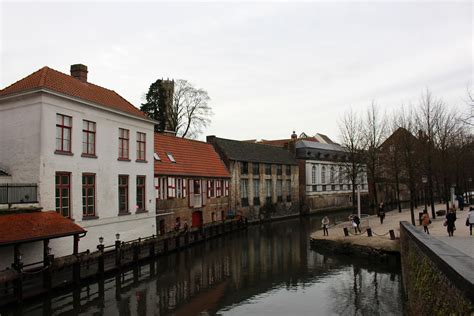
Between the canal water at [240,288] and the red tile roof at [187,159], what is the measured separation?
774cm

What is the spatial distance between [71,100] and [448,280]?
17491 millimetres

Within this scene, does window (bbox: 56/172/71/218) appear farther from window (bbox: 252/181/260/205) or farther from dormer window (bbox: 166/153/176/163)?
window (bbox: 252/181/260/205)

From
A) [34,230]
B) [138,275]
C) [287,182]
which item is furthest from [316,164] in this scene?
[34,230]

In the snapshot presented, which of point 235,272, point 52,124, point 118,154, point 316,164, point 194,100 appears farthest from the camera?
point 316,164

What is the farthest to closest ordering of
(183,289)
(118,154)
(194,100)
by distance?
(194,100), (118,154), (183,289)

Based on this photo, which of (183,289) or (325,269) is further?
(325,269)

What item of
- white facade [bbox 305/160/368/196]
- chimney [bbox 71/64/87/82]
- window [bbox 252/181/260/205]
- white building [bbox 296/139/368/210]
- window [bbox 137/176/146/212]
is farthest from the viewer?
white facade [bbox 305/160/368/196]

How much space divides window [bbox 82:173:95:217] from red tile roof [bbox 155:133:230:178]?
23.5ft

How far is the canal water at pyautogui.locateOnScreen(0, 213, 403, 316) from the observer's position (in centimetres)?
1365

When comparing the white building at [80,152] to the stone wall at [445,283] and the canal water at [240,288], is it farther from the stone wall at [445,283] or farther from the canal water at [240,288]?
the stone wall at [445,283]

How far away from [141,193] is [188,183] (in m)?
7.13

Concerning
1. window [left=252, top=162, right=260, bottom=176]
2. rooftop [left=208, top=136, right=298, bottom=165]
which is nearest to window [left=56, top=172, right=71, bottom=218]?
rooftop [left=208, top=136, right=298, bottom=165]

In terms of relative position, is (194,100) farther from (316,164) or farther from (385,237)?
(385,237)

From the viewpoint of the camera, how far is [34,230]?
50.5 feet
